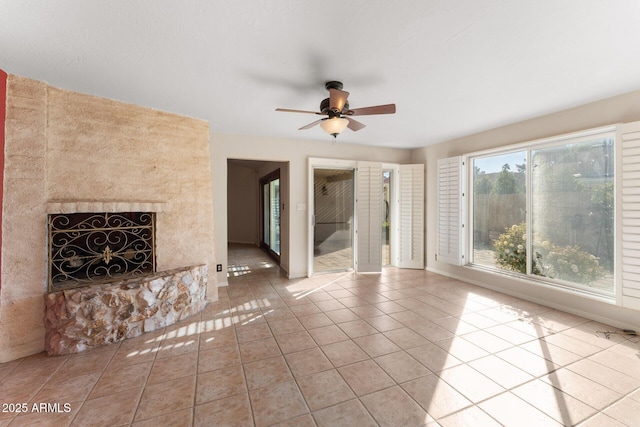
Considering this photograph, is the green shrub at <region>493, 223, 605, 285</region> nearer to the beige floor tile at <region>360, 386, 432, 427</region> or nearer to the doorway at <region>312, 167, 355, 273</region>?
the doorway at <region>312, 167, 355, 273</region>

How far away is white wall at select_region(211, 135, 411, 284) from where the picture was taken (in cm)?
408

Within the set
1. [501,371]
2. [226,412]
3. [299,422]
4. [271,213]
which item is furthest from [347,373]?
[271,213]

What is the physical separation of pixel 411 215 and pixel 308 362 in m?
3.87

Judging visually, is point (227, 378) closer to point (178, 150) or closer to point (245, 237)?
point (178, 150)

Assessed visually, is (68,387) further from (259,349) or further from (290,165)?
(290,165)

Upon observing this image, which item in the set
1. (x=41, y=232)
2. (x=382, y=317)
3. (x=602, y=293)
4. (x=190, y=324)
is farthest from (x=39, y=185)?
(x=602, y=293)

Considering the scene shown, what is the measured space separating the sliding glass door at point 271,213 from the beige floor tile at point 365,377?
12.8 ft

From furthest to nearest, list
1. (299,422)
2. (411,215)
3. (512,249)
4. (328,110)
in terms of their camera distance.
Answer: (411,215), (512,249), (328,110), (299,422)

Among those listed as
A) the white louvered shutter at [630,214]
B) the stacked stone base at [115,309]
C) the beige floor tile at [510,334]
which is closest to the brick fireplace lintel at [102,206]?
the stacked stone base at [115,309]

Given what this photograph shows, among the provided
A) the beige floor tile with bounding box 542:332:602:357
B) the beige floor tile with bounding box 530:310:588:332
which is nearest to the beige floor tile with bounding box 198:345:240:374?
the beige floor tile with bounding box 542:332:602:357

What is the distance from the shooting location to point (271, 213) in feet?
22.3

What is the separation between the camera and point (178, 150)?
3238 millimetres

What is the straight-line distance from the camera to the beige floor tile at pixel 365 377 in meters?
1.85

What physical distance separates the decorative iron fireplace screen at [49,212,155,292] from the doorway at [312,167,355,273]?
2.74 m
